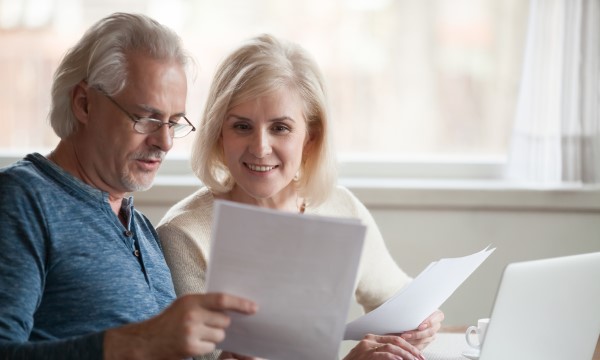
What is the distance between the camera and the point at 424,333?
1.99 meters

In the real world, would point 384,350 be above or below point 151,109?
below

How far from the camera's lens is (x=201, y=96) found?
11.3ft

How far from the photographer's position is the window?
3.37m

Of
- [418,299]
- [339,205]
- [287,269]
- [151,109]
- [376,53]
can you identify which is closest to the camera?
[287,269]

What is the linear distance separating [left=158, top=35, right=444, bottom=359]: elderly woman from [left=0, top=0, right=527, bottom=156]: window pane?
45.3 inches

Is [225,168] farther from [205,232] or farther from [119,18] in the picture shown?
[119,18]

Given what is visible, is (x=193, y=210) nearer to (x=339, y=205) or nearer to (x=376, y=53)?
(x=339, y=205)

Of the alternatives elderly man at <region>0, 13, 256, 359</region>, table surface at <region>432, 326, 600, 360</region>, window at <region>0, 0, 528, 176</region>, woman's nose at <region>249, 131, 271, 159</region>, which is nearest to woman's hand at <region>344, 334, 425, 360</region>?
table surface at <region>432, 326, 600, 360</region>

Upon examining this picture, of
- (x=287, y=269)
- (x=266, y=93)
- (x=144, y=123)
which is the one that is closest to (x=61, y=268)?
(x=144, y=123)

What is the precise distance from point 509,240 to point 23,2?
2050mm

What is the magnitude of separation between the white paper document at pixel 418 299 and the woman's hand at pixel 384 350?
0.05 m

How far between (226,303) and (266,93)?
835 mm

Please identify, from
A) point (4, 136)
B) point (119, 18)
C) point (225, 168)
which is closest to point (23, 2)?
point (4, 136)

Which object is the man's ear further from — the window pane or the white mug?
the window pane
